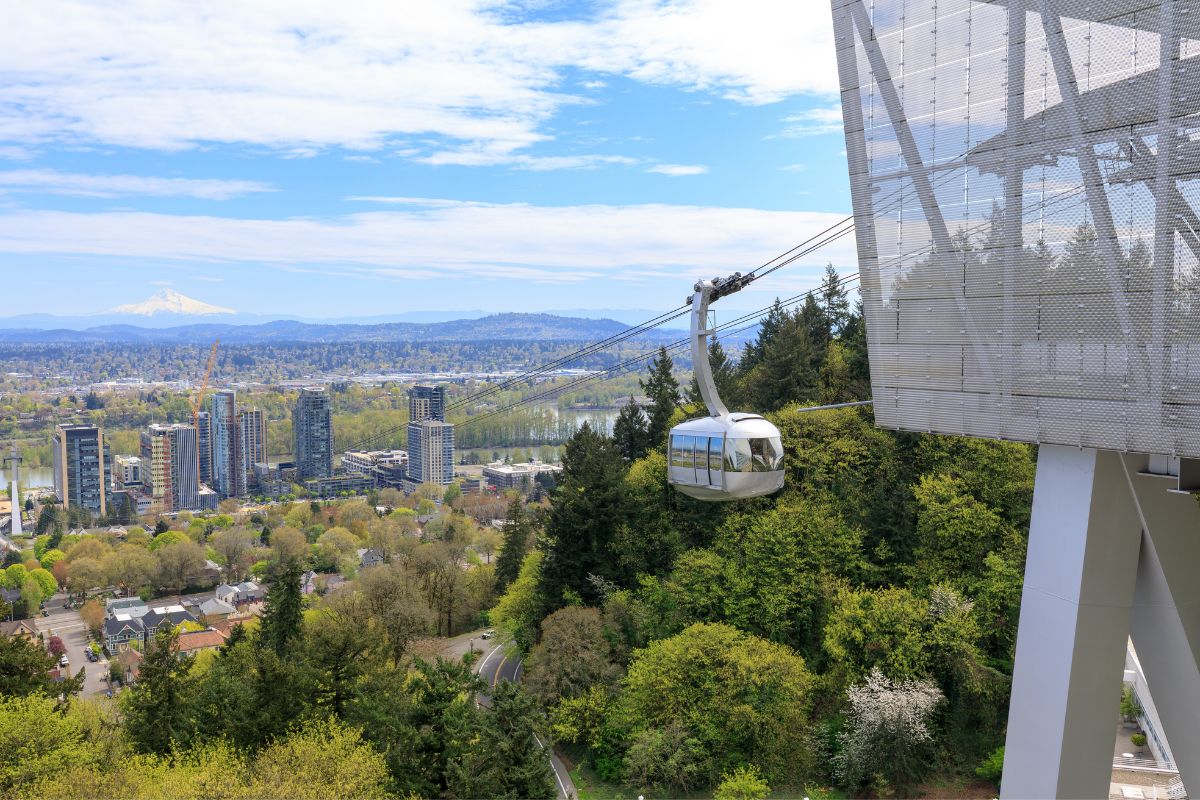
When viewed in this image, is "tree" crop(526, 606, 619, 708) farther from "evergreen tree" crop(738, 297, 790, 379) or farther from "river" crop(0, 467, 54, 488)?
"river" crop(0, 467, 54, 488)

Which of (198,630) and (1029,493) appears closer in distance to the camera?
(1029,493)

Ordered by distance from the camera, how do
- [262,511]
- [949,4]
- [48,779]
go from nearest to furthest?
[949,4] < [48,779] < [262,511]

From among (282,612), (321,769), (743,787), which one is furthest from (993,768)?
(282,612)

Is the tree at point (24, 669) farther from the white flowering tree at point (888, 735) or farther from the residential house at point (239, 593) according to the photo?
the residential house at point (239, 593)

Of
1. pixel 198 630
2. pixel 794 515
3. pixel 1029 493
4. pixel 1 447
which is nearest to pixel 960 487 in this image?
pixel 1029 493

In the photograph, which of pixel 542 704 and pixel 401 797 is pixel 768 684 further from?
pixel 401 797

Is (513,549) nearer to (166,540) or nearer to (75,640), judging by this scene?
(75,640)

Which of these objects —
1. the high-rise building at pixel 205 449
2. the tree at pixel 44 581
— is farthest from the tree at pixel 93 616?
the high-rise building at pixel 205 449
